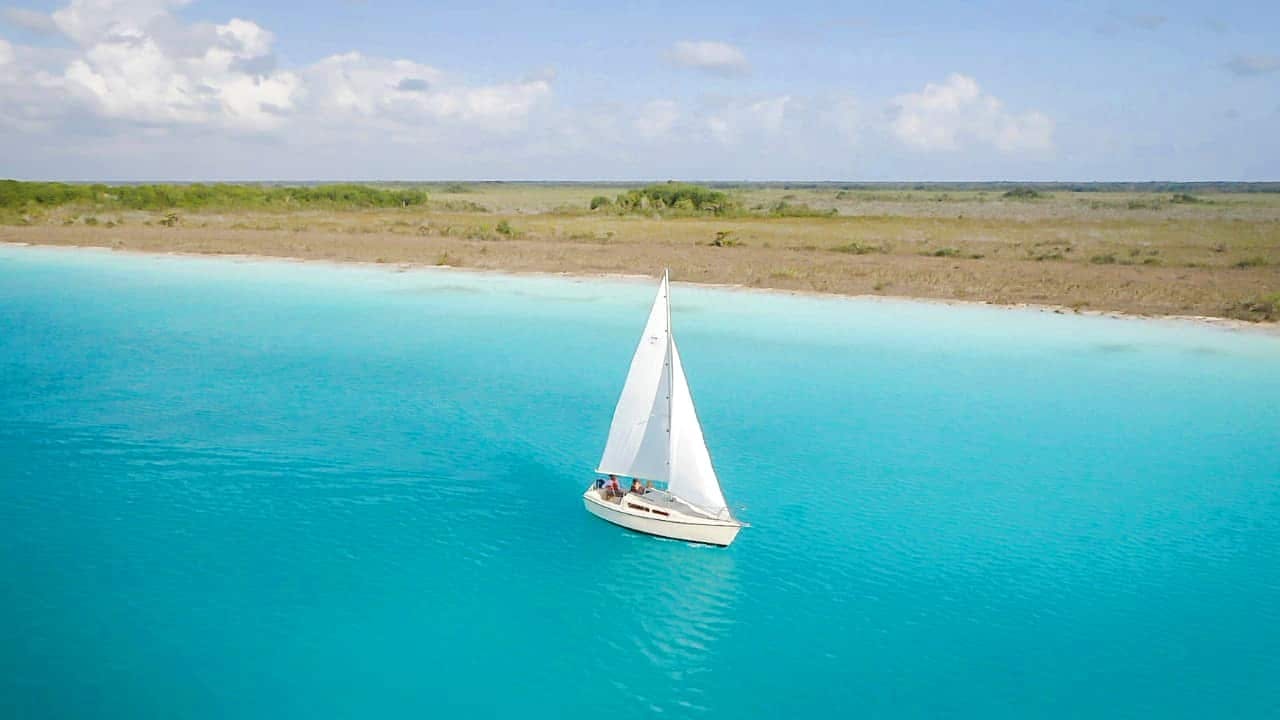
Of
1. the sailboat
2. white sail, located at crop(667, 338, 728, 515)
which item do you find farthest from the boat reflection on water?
white sail, located at crop(667, 338, 728, 515)

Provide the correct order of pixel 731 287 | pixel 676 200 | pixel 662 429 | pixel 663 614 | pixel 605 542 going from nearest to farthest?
pixel 663 614 < pixel 662 429 < pixel 605 542 < pixel 731 287 < pixel 676 200

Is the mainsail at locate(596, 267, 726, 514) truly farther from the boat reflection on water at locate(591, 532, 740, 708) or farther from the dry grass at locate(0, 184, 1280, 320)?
the dry grass at locate(0, 184, 1280, 320)

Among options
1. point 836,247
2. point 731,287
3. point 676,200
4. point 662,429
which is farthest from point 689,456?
point 676,200

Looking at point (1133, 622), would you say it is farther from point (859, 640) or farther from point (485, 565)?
point (485, 565)

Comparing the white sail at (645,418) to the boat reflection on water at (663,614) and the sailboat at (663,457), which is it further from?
the boat reflection on water at (663,614)

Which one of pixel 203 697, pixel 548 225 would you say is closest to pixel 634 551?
pixel 203 697

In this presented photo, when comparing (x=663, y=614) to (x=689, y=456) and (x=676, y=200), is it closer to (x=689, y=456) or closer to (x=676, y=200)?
(x=689, y=456)

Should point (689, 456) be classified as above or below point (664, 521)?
above
